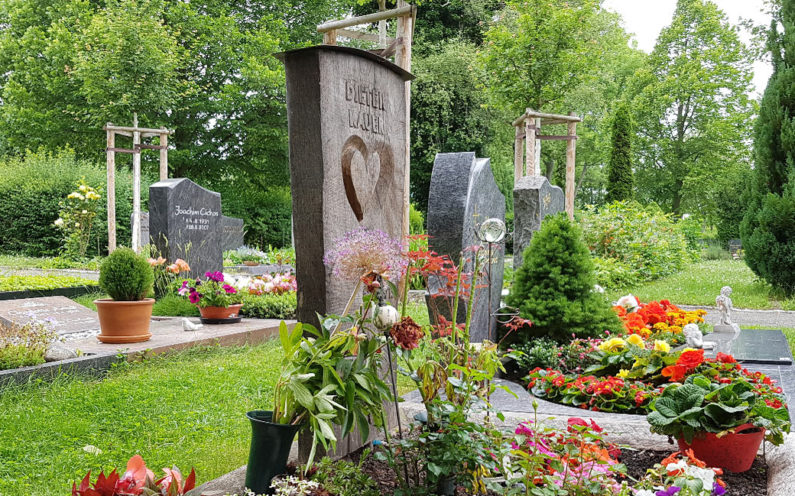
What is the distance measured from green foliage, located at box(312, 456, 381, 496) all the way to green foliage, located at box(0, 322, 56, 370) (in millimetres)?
3720

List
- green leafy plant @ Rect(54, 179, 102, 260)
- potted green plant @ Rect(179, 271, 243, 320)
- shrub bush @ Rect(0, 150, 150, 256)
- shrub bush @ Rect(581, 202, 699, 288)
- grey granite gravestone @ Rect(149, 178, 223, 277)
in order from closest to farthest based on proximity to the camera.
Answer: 1. potted green plant @ Rect(179, 271, 243, 320)
2. grey granite gravestone @ Rect(149, 178, 223, 277)
3. shrub bush @ Rect(581, 202, 699, 288)
4. green leafy plant @ Rect(54, 179, 102, 260)
5. shrub bush @ Rect(0, 150, 150, 256)

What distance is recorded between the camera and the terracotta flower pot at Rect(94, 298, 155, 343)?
628 centimetres

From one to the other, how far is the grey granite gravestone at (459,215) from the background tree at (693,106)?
2498 cm

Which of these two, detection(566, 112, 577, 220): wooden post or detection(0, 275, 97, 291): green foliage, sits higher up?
detection(566, 112, 577, 220): wooden post

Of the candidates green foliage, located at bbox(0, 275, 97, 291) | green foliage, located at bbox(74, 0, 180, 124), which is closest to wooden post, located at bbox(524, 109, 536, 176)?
green foliage, located at bbox(0, 275, 97, 291)

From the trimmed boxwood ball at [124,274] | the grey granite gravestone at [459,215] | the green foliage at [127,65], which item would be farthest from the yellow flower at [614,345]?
the green foliage at [127,65]

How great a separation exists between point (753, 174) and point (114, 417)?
11.0 meters

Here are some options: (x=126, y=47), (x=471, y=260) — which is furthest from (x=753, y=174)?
(x=126, y=47)

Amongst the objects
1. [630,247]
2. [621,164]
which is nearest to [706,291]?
[630,247]

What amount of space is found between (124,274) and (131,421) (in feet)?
7.86

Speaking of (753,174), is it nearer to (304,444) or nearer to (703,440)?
(703,440)

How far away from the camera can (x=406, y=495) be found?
241 cm

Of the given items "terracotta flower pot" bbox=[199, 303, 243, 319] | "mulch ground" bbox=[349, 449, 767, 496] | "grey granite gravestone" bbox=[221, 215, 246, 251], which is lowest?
"mulch ground" bbox=[349, 449, 767, 496]

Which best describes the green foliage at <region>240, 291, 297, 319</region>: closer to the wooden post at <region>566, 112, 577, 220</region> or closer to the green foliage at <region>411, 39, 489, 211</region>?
the wooden post at <region>566, 112, 577, 220</region>
